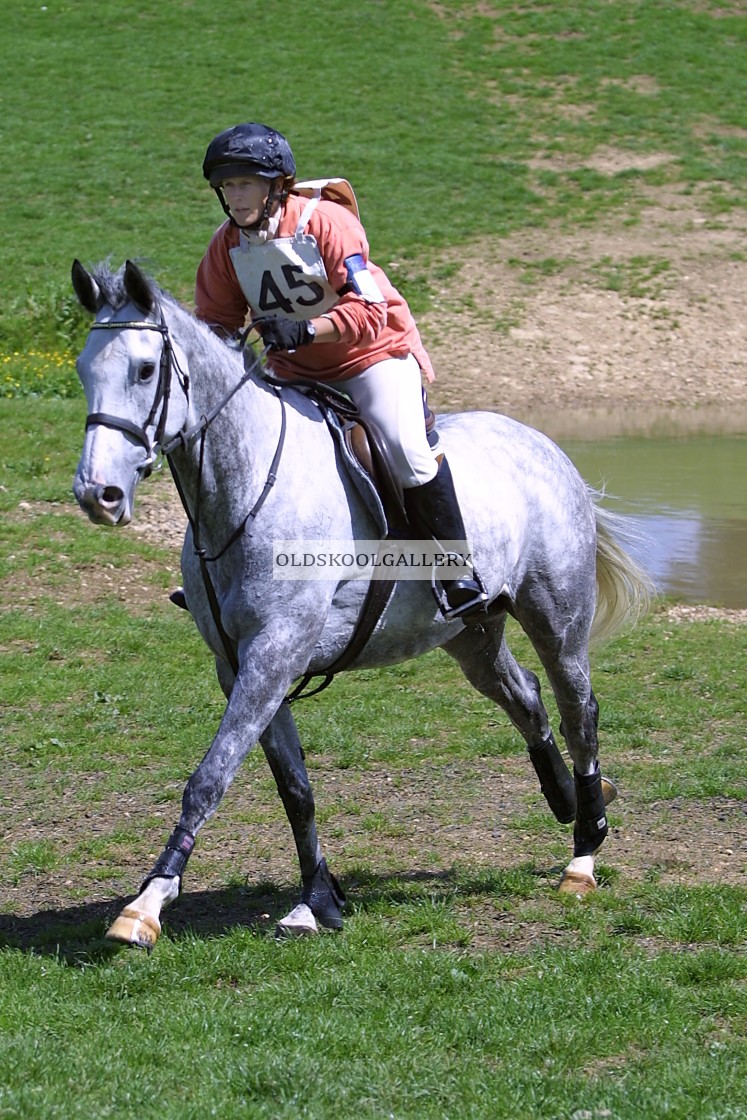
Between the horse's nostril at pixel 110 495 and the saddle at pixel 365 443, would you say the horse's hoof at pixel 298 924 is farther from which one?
the horse's nostril at pixel 110 495

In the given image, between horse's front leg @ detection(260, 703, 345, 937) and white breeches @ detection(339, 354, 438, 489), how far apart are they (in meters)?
1.08

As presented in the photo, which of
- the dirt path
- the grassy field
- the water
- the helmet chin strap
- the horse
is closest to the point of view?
the grassy field

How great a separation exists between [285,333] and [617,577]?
2.56 meters

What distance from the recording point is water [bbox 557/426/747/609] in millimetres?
11688

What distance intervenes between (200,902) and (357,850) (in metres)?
0.95

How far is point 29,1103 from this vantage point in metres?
3.67

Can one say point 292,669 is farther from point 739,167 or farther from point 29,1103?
point 739,167

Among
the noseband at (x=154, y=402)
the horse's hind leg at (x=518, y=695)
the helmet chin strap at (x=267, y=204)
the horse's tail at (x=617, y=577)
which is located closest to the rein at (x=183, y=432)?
the noseband at (x=154, y=402)

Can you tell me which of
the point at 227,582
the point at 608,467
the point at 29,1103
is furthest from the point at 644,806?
the point at 608,467

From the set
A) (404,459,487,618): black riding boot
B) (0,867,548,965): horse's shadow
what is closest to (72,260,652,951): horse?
(404,459,487,618): black riding boot

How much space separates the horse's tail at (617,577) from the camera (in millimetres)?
6547

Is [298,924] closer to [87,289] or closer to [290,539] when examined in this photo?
[290,539]

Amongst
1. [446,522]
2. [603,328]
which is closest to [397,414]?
[446,522]

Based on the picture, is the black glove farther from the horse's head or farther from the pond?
the pond
